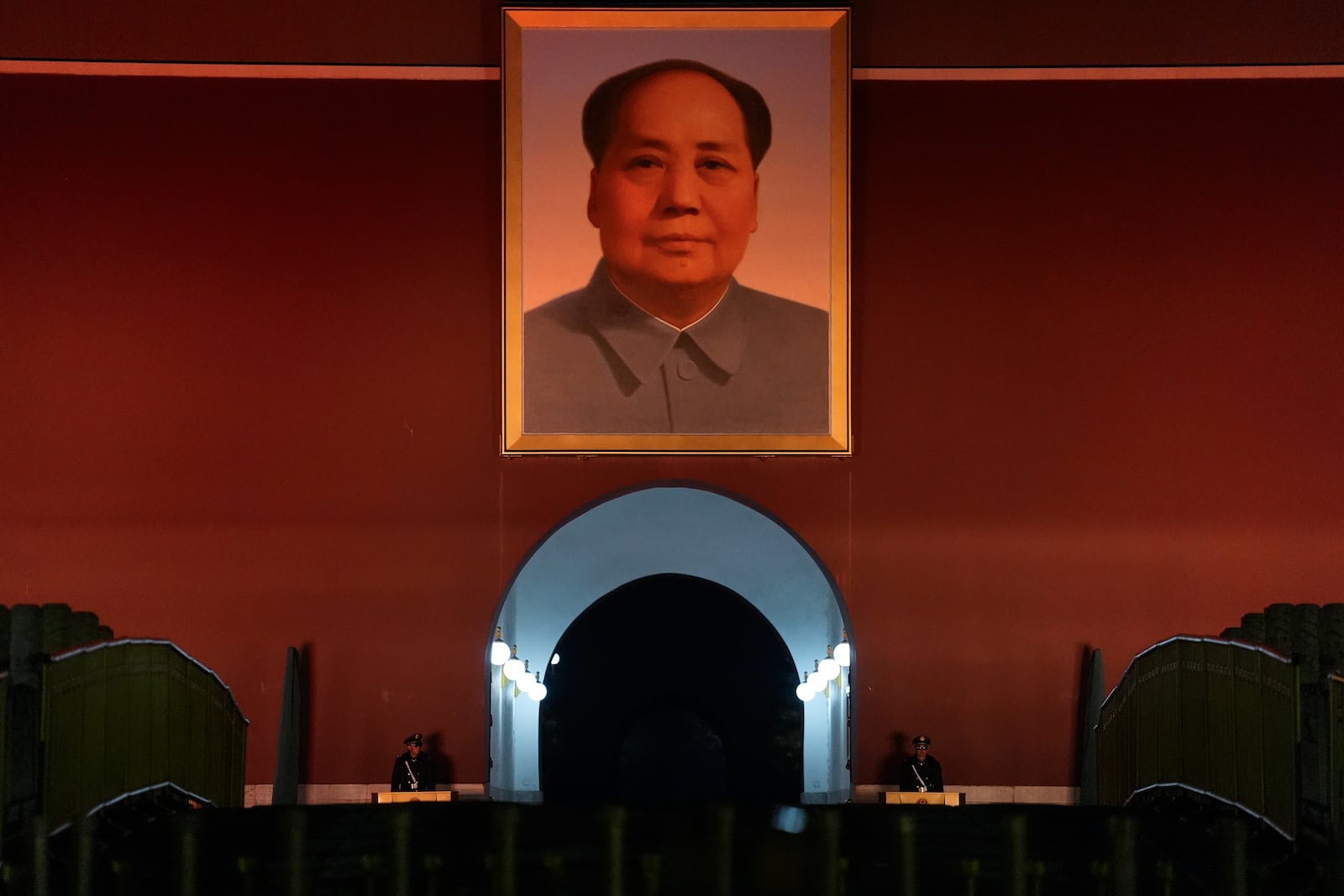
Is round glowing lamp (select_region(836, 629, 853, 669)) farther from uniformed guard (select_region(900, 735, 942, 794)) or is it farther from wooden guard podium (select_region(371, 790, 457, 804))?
wooden guard podium (select_region(371, 790, 457, 804))

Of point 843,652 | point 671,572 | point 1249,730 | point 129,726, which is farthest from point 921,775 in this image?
point 671,572

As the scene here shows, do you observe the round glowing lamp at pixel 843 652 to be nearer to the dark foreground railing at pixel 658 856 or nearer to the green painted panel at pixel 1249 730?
the green painted panel at pixel 1249 730

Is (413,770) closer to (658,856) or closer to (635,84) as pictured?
(658,856)

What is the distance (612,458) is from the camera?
9.63 m

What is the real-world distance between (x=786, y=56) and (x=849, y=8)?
0.53 meters

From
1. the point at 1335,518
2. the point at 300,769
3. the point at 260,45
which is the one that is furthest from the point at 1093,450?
the point at 260,45

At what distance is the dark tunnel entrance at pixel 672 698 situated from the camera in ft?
45.7

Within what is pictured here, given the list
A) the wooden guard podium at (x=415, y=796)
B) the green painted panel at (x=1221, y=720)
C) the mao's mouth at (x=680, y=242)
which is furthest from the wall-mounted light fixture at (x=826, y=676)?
the green painted panel at (x=1221, y=720)

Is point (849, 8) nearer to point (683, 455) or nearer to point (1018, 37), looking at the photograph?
point (1018, 37)

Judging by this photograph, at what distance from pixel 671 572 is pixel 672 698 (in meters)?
1.32

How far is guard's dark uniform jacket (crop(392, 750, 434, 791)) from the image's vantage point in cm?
899

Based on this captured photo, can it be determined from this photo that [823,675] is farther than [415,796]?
Yes

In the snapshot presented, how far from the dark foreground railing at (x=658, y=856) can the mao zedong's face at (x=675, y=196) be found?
17.1 ft

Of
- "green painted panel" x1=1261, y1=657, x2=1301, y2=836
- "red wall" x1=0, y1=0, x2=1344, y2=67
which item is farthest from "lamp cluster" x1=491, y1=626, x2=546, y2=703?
"green painted panel" x1=1261, y1=657, x2=1301, y2=836
